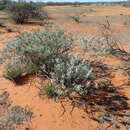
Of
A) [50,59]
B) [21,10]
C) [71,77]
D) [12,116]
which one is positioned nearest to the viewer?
[12,116]

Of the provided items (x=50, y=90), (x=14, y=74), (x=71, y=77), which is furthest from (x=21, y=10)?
(x=50, y=90)

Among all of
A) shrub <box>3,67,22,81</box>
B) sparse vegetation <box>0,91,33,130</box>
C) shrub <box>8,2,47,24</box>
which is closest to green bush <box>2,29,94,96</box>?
shrub <box>3,67,22,81</box>

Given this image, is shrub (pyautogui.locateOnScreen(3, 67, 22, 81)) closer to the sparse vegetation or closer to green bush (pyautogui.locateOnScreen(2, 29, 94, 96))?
green bush (pyautogui.locateOnScreen(2, 29, 94, 96))

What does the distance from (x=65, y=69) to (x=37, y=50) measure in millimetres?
991

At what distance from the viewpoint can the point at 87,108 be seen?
5215mm

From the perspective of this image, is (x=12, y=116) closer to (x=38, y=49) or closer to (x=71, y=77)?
(x=71, y=77)

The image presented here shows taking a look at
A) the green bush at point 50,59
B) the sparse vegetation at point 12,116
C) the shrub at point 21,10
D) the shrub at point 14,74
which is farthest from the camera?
the shrub at point 21,10

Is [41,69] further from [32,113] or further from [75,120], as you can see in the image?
[75,120]

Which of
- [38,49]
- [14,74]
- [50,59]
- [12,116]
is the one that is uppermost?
[38,49]

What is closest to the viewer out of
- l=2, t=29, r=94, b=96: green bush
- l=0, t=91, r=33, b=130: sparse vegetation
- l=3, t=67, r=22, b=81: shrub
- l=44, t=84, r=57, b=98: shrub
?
l=0, t=91, r=33, b=130: sparse vegetation

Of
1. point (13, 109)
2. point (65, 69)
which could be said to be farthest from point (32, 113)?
point (65, 69)

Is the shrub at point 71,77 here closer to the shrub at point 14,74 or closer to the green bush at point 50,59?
the green bush at point 50,59

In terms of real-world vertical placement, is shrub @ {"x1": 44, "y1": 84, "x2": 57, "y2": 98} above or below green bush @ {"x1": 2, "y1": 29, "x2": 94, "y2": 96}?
below

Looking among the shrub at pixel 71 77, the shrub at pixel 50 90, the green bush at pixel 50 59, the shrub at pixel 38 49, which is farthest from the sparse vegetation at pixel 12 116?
the shrub at pixel 38 49
